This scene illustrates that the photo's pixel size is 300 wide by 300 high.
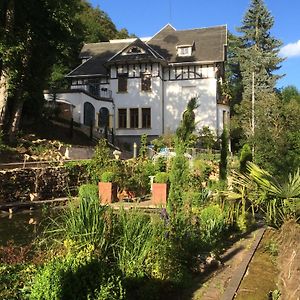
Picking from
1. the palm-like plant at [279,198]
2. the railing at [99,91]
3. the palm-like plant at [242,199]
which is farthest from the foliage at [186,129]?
the railing at [99,91]

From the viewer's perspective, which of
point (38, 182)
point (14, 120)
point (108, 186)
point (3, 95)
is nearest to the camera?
point (108, 186)

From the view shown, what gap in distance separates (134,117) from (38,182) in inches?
809

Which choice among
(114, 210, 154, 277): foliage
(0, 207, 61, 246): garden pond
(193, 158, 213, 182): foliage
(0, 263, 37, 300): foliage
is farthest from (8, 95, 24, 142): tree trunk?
(0, 263, 37, 300): foliage

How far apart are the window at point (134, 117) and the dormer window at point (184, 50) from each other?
6.25 metres

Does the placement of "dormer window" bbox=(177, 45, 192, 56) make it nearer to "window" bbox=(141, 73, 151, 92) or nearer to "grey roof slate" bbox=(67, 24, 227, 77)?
"grey roof slate" bbox=(67, 24, 227, 77)

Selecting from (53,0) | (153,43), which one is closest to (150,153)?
(53,0)

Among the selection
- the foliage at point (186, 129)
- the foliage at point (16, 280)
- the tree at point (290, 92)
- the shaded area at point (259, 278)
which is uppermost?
the tree at point (290, 92)

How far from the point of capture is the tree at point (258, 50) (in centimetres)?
4575

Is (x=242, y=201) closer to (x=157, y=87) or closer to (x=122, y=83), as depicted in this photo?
(x=157, y=87)

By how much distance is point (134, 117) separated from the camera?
36.2 metres

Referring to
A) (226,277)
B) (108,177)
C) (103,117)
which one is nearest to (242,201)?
(226,277)

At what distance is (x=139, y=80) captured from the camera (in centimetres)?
3578

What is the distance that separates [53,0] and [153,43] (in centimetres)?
1928

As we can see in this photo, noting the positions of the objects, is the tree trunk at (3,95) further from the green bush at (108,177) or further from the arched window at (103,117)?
the arched window at (103,117)
